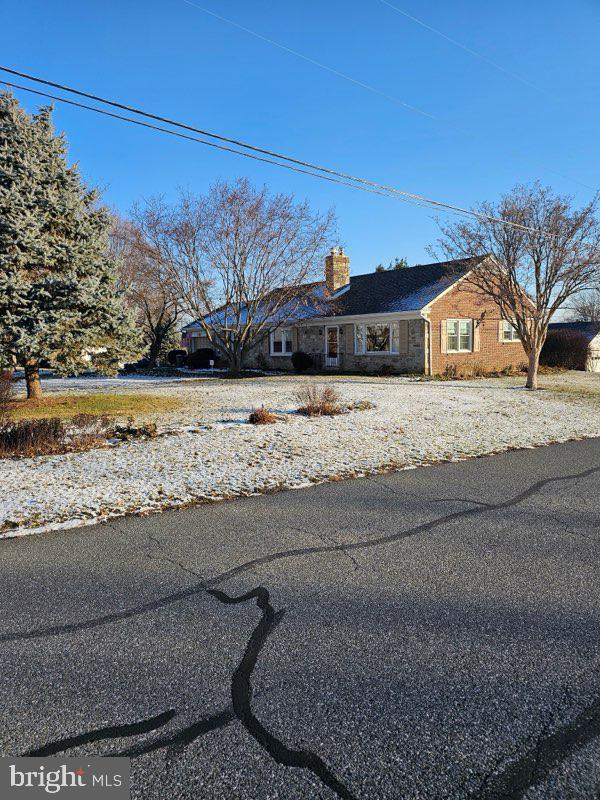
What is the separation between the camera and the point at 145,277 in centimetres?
2884

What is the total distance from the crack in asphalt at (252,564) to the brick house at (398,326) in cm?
1755

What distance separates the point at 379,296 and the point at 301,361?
537 cm

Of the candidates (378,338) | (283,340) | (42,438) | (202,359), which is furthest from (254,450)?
(202,359)

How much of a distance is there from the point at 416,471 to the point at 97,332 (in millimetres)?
9676

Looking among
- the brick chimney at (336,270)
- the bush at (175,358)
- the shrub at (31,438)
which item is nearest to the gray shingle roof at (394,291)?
the brick chimney at (336,270)

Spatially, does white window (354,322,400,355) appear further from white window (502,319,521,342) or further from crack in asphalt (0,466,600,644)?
crack in asphalt (0,466,600,644)

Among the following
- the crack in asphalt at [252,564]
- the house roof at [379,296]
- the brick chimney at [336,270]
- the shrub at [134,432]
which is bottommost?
the crack in asphalt at [252,564]

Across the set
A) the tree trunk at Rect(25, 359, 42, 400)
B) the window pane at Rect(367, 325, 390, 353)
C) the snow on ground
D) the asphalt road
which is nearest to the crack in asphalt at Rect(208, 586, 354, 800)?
the asphalt road

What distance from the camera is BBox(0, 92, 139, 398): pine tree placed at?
1259 cm

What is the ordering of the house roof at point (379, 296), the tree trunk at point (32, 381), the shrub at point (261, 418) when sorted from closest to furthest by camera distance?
the shrub at point (261, 418)
the tree trunk at point (32, 381)
the house roof at point (379, 296)

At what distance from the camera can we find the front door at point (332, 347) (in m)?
28.2

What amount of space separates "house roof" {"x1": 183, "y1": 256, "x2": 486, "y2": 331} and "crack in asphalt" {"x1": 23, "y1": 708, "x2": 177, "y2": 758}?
22976mm

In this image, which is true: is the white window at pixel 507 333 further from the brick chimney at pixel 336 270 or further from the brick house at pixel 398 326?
the brick chimney at pixel 336 270

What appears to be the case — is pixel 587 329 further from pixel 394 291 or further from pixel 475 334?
A: pixel 394 291
